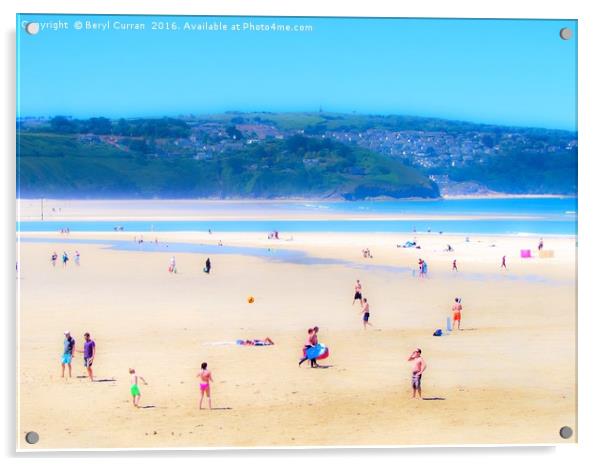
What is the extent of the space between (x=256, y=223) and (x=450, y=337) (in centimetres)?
1116

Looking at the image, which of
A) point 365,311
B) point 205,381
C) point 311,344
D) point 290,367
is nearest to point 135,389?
point 205,381

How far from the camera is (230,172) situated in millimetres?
23500

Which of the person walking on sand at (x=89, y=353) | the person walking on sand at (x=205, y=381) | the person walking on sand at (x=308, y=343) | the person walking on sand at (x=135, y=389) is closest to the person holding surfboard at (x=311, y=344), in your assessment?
the person walking on sand at (x=308, y=343)

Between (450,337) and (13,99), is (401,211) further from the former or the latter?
(13,99)

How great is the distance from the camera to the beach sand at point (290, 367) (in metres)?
12.9

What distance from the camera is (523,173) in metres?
21.3

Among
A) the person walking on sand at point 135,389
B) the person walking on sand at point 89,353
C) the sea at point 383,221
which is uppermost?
the sea at point 383,221

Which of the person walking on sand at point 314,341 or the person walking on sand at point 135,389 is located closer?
the person walking on sand at point 135,389

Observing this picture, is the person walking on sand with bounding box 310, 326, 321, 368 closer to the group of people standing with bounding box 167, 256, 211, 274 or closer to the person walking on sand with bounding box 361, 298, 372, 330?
the person walking on sand with bounding box 361, 298, 372, 330

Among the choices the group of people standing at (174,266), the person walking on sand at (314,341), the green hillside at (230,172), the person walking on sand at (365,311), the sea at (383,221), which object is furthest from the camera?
the sea at (383,221)
